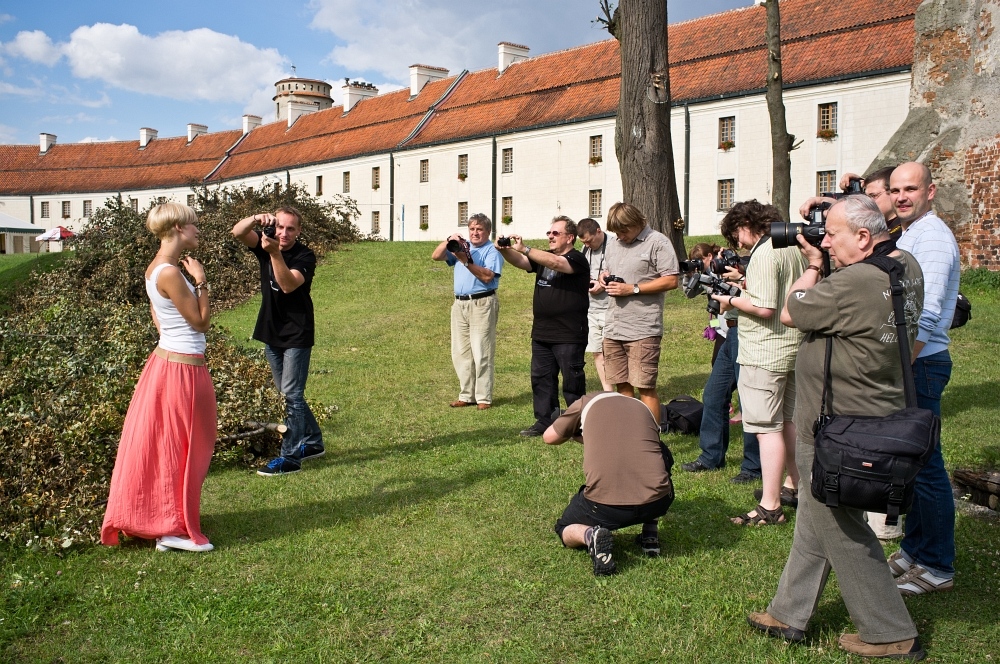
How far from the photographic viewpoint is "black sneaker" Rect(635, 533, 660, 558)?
16.5 ft

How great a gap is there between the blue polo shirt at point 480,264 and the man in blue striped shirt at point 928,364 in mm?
5510

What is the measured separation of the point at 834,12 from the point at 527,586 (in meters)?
34.4

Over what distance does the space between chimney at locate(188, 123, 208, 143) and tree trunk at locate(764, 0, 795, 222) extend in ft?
216

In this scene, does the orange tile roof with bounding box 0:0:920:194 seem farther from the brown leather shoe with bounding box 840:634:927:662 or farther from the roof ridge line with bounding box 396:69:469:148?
the brown leather shoe with bounding box 840:634:927:662

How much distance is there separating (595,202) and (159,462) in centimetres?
3613

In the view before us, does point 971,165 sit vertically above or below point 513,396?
above

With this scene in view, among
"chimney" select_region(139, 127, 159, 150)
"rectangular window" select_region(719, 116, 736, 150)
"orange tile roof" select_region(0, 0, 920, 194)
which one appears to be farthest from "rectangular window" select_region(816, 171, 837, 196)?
"chimney" select_region(139, 127, 159, 150)

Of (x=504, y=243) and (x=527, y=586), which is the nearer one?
(x=527, y=586)

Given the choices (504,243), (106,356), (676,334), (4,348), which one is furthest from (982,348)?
(4,348)

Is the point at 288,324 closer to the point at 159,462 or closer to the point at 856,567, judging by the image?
the point at 159,462

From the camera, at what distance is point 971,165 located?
Answer: 687 inches

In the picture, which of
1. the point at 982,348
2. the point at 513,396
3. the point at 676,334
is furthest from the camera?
the point at 676,334

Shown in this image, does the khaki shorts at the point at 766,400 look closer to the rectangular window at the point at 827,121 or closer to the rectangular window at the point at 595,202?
the rectangular window at the point at 827,121

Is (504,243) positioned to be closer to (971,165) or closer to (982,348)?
(982,348)
